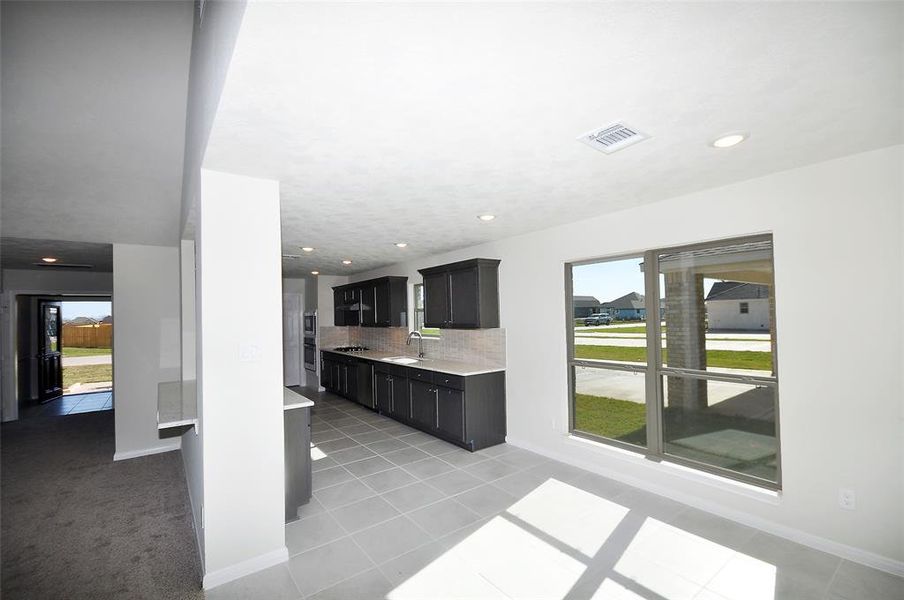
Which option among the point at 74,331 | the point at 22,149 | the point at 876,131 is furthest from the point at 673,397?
the point at 74,331

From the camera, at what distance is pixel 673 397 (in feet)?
11.4

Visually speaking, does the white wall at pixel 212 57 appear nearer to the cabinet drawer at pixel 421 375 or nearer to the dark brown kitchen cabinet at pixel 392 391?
the cabinet drawer at pixel 421 375

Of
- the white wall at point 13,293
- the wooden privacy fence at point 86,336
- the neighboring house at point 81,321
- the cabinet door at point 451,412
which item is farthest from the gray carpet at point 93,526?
the wooden privacy fence at point 86,336

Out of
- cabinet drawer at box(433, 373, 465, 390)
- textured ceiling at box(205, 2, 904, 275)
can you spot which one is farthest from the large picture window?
cabinet drawer at box(433, 373, 465, 390)

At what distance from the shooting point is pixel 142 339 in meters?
4.95

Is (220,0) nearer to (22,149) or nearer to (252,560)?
(22,149)

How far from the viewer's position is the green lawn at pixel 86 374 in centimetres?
1032

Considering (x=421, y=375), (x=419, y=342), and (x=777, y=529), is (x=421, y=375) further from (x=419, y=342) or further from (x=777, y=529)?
(x=777, y=529)

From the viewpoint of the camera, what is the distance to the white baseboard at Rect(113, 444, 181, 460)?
4.65 metres

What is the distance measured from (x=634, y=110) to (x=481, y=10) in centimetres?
96

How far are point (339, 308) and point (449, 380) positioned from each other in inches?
167

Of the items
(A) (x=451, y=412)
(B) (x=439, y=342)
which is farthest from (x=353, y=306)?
(A) (x=451, y=412)

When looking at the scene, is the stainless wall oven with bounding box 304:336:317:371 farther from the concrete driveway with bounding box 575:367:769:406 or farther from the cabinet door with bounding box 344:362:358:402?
the concrete driveway with bounding box 575:367:769:406

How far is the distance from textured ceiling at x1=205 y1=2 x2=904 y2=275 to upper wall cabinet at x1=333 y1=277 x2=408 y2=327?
3.75 m
